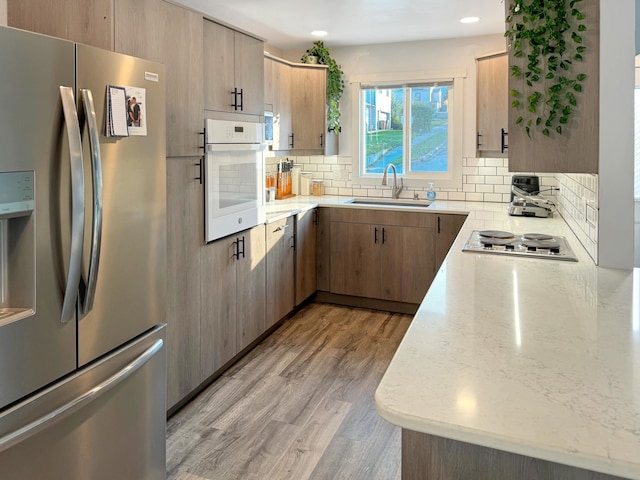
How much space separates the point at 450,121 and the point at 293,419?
3082 millimetres

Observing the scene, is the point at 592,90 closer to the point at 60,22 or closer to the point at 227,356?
the point at 60,22

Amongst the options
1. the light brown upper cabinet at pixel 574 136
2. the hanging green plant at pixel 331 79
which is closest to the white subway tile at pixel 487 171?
the hanging green plant at pixel 331 79

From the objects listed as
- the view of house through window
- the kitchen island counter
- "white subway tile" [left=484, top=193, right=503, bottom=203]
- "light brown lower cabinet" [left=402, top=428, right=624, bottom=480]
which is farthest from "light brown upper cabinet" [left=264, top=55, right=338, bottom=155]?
"light brown lower cabinet" [left=402, top=428, right=624, bottom=480]

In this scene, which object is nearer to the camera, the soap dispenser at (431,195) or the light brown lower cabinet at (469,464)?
the light brown lower cabinet at (469,464)

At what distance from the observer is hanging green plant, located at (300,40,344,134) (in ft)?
15.2

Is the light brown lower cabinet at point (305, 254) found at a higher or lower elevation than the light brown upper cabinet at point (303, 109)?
lower

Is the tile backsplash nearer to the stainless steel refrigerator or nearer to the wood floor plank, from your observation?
the wood floor plank

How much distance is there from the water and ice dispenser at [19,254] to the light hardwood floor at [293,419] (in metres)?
1.15

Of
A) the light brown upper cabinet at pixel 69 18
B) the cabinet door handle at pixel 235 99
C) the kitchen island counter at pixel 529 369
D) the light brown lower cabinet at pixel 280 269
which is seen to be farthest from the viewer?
the light brown lower cabinet at pixel 280 269

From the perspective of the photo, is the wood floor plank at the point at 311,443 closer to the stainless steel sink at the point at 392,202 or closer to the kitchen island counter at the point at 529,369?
the kitchen island counter at the point at 529,369

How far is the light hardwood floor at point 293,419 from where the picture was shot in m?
2.29

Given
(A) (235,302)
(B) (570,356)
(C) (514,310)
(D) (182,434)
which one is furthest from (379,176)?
(B) (570,356)

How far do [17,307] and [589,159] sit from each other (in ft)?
7.01

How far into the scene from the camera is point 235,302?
3205 millimetres
